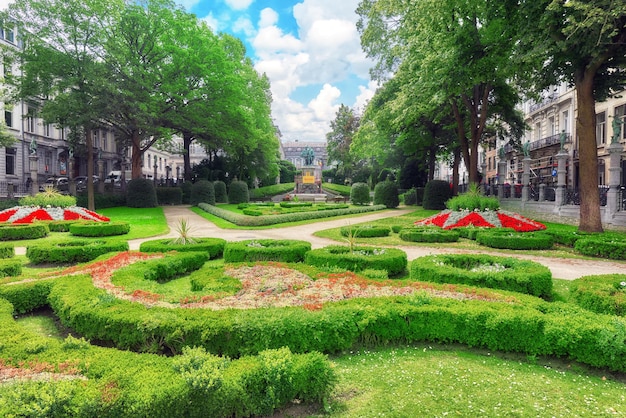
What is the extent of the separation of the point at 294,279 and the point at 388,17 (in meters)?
25.4

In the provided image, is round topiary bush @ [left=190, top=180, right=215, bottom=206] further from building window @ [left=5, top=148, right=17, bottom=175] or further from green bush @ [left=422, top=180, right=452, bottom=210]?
green bush @ [left=422, top=180, right=452, bottom=210]

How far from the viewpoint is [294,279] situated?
311 inches

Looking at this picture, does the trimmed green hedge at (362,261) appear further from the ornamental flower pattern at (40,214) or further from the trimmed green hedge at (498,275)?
the ornamental flower pattern at (40,214)

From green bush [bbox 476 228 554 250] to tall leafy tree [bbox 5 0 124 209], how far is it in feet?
84.6

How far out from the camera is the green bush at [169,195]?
3738cm

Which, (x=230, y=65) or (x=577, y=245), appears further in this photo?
(x=230, y=65)

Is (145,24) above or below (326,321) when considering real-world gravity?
above

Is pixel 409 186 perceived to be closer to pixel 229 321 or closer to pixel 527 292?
pixel 527 292

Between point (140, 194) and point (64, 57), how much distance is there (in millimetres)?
11286

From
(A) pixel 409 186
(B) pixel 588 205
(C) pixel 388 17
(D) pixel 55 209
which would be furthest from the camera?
(A) pixel 409 186

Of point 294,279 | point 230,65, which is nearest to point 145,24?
point 230,65

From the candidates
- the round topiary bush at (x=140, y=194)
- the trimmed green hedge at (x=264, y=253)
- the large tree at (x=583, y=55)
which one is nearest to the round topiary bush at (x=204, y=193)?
the round topiary bush at (x=140, y=194)

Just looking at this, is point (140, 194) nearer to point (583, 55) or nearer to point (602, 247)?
point (583, 55)

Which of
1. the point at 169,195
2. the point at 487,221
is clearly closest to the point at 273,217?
the point at 487,221
